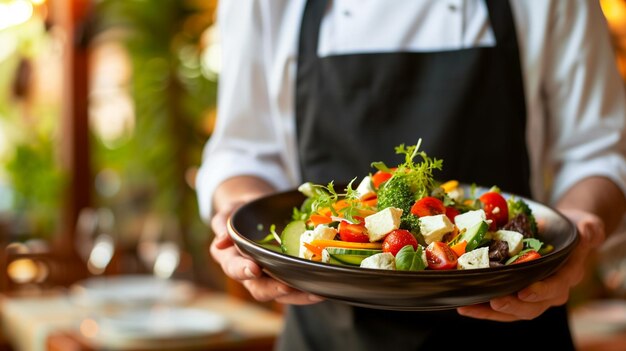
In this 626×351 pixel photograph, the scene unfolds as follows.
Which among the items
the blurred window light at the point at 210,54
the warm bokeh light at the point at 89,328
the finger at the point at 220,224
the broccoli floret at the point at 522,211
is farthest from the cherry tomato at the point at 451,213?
the blurred window light at the point at 210,54

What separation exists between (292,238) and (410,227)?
7.6 inches

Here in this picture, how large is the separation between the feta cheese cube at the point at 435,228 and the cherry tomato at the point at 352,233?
0.09 meters

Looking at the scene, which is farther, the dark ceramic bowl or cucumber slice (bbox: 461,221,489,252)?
cucumber slice (bbox: 461,221,489,252)

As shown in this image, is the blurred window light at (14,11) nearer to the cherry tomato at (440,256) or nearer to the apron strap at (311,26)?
the apron strap at (311,26)

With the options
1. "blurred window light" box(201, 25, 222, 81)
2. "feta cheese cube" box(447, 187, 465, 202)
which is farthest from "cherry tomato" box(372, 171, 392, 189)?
"blurred window light" box(201, 25, 222, 81)

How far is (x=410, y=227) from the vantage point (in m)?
1.18

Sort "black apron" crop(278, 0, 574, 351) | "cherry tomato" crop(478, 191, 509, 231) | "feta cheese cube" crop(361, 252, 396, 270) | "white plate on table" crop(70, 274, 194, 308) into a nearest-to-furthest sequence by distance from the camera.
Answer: "feta cheese cube" crop(361, 252, 396, 270), "cherry tomato" crop(478, 191, 509, 231), "black apron" crop(278, 0, 574, 351), "white plate on table" crop(70, 274, 194, 308)

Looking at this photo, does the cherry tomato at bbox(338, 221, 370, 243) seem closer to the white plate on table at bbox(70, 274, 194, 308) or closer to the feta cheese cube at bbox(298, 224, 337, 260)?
the feta cheese cube at bbox(298, 224, 337, 260)

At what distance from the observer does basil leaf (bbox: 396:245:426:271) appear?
103 cm

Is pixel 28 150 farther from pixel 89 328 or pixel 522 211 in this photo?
pixel 522 211

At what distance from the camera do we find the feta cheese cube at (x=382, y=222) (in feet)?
3.67

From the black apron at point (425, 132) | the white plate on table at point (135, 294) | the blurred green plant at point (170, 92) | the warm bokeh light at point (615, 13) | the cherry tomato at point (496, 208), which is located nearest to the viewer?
the cherry tomato at point (496, 208)

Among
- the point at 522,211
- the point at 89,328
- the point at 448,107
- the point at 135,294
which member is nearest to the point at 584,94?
the point at 448,107

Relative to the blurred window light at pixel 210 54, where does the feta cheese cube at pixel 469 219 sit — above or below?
above
